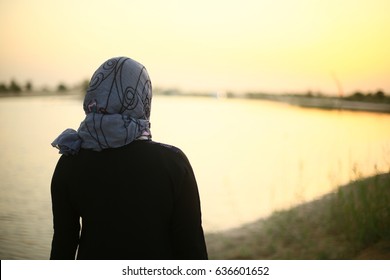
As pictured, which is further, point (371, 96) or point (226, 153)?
point (226, 153)

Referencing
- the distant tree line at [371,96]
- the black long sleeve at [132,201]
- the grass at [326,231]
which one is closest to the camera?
the black long sleeve at [132,201]

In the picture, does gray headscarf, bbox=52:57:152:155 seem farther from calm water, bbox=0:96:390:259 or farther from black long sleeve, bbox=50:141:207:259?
calm water, bbox=0:96:390:259

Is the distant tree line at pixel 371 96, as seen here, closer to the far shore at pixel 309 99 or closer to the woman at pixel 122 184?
the far shore at pixel 309 99

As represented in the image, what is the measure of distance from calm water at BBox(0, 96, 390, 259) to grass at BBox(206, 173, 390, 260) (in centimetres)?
7

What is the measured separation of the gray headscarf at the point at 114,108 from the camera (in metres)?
1.21

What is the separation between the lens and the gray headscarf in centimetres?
121

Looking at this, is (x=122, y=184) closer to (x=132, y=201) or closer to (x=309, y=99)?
(x=132, y=201)

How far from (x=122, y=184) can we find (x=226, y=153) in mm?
1900

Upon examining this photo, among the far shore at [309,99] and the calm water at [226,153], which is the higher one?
the far shore at [309,99]

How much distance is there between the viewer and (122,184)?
1222 mm

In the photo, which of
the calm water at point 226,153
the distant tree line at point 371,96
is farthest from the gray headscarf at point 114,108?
the distant tree line at point 371,96

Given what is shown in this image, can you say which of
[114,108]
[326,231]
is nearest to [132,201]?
[114,108]
